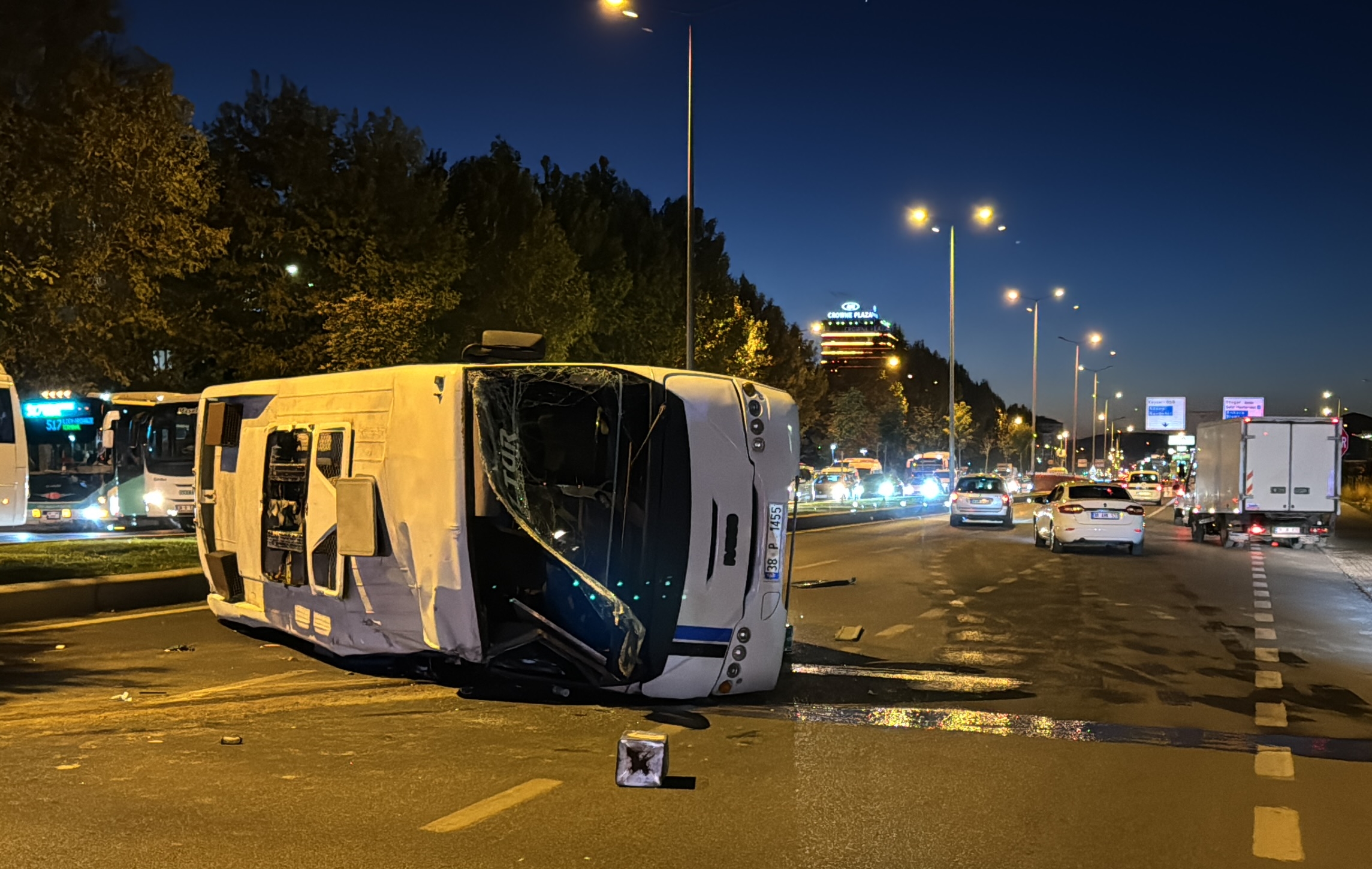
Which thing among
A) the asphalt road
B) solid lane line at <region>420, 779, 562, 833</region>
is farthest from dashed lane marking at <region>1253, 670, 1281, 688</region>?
solid lane line at <region>420, 779, 562, 833</region>

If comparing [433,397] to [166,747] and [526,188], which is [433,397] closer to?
[166,747]

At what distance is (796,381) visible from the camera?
79.0m

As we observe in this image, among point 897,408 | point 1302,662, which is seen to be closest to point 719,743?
point 1302,662

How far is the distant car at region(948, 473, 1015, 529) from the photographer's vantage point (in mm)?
35938

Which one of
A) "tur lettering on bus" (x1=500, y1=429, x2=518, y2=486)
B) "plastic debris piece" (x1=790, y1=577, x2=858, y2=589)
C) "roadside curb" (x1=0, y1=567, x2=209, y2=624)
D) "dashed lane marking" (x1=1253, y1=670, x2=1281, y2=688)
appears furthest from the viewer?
"plastic debris piece" (x1=790, y1=577, x2=858, y2=589)

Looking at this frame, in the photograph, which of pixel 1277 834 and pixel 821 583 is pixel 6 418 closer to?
pixel 821 583

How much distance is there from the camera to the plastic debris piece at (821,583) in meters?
16.9

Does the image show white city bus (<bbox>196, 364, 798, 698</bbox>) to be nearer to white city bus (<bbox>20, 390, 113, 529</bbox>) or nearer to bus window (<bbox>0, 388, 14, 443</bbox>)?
bus window (<bbox>0, 388, 14, 443</bbox>)

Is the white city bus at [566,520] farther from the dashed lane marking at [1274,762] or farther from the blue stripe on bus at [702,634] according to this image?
the dashed lane marking at [1274,762]

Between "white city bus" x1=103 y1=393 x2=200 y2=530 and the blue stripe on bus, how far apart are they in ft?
67.6

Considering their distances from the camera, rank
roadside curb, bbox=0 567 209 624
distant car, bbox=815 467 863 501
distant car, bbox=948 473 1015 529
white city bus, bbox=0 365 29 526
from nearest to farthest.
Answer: roadside curb, bbox=0 567 209 624 < white city bus, bbox=0 365 29 526 < distant car, bbox=948 473 1015 529 < distant car, bbox=815 467 863 501

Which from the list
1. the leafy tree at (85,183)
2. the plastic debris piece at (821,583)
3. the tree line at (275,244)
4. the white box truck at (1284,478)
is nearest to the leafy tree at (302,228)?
the tree line at (275,244)

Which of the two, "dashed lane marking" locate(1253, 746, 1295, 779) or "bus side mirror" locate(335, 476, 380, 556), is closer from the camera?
"dashed lane marking" locate(1253, 746, 1295, 779)

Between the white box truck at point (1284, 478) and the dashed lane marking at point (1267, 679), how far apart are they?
19279 mm
